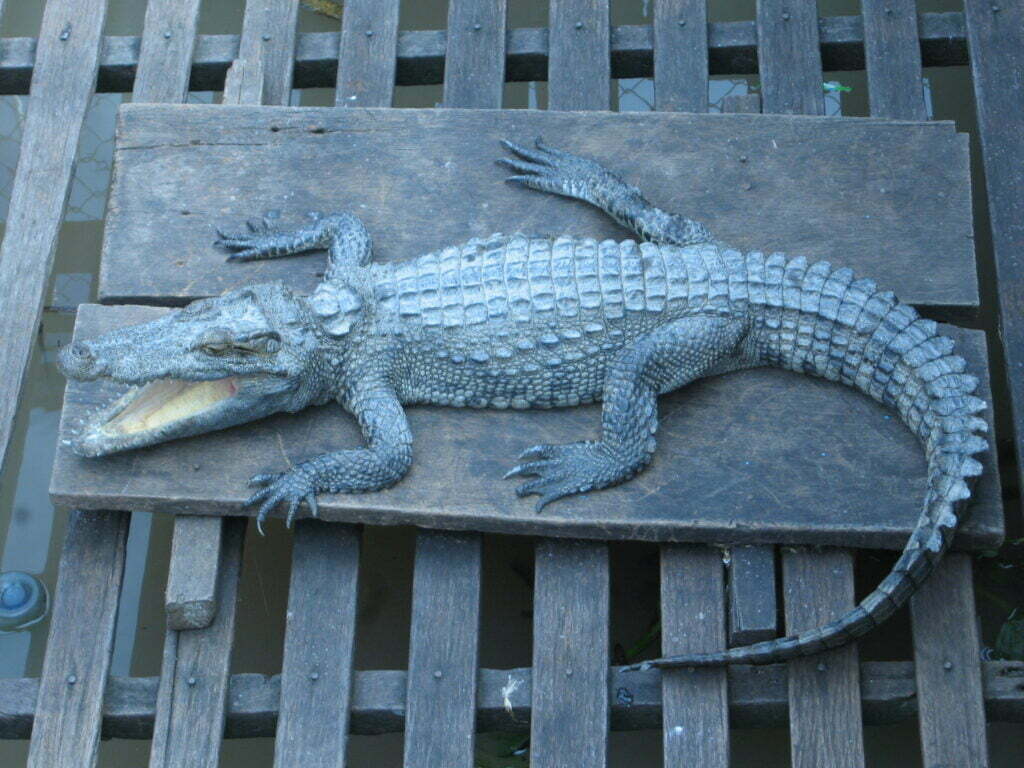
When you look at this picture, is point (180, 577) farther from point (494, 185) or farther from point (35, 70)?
point (35, 70)

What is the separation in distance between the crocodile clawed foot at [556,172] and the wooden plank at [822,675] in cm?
126

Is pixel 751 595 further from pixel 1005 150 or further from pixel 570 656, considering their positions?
pixel 1005 150

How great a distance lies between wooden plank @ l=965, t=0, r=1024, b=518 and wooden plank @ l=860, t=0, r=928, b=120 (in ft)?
0.66

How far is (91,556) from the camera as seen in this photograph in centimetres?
343

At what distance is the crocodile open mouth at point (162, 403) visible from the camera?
3.30 meters

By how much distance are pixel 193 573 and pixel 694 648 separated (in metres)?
1.33

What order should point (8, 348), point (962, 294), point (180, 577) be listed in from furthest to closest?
point (8, 348) < point (962, 294) < point (180, 577)

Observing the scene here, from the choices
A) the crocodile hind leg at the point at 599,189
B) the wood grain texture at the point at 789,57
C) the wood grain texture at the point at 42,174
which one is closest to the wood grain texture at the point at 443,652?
the crocodile hind leg at the point at 599,189

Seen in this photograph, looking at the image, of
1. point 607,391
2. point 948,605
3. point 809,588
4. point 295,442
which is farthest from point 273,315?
point 948,605

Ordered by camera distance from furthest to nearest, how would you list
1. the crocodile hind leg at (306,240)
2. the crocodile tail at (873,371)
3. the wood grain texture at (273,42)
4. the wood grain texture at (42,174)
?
the wood grain texture at (273,42), the wood grain texture at (42,174), the crocodile hind leg at (306,240), the crocodile tail at (873,371)

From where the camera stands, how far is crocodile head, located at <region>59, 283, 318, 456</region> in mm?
3227

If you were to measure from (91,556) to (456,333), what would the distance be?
118 centimetres

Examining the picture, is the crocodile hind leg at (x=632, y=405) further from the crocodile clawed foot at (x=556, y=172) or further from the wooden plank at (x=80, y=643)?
the wooden plank at (x=80, y=643)

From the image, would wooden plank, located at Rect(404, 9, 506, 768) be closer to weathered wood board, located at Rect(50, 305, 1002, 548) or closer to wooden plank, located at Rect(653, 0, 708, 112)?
weathered wood board, located at Rect(50, 305, 1002, 548)
